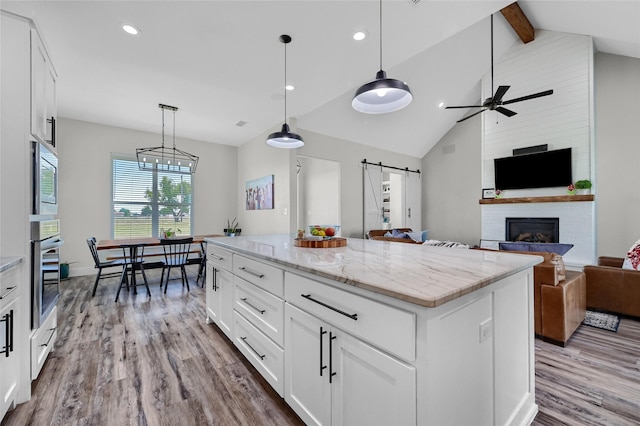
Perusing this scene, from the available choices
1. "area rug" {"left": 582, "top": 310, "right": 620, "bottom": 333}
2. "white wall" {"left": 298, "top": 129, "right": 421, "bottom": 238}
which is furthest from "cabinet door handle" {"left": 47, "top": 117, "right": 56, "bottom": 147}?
"area rug" {"left": 582, "top": 310, "right": 620, "bottom": 333}

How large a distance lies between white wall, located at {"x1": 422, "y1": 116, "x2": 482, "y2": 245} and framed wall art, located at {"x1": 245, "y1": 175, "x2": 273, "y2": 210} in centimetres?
463

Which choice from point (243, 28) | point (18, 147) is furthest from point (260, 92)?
point (18, 147)

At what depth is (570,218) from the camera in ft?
15.5

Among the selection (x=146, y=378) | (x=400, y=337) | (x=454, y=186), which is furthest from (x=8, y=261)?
(x=454, y=186)

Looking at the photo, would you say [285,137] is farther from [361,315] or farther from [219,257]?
[361,315]

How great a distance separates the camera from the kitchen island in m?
0.91

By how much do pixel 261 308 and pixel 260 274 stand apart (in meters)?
0.22

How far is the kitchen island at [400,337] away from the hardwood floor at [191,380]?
0.27 metres

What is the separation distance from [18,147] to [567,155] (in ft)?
22.4

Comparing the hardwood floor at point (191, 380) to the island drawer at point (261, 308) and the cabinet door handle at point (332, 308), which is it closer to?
the island drawer at point (261, 308)

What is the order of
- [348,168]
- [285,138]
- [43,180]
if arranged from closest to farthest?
1. [43,180]
2. [285,138]
3. [348,168]

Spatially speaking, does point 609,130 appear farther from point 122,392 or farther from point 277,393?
point 122,392

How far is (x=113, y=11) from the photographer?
2369mm

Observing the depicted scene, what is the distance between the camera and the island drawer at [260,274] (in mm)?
1576
